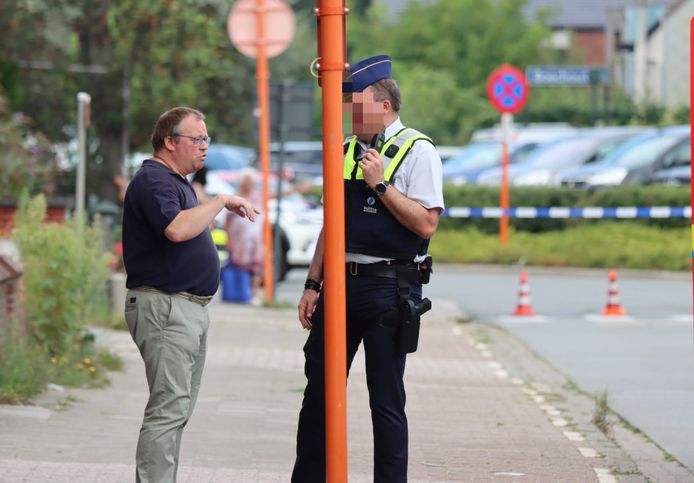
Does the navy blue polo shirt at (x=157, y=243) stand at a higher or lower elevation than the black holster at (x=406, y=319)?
higher

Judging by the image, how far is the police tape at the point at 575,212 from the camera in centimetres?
2531

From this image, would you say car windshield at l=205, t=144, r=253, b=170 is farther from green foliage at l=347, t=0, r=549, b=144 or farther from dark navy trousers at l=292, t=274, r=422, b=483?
dark navy trousers at l=292, t=274, r=422, b=483

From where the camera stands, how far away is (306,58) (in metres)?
41.0

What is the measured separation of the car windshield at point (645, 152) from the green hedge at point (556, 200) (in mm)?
2035

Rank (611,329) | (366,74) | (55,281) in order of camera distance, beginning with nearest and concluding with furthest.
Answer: (366,74), (55,281), (611,329)

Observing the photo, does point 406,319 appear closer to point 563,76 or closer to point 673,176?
point 673,176

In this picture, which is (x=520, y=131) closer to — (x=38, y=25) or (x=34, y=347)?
(x=38, y=25)

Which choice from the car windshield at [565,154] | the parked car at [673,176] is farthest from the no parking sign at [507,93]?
the car windshield at [565,154]

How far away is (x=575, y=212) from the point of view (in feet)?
86.4

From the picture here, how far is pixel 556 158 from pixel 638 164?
2.87 meters

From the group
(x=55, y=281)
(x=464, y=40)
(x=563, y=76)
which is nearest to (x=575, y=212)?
(x=563, y=76)

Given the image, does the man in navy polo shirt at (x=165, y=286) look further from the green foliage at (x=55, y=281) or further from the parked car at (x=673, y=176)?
the parked car at (x=673, y=176)

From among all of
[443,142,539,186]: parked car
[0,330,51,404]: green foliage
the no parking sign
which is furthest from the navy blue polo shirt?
[443,142,539,186]: parked car

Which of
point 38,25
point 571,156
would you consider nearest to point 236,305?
point 38,25
